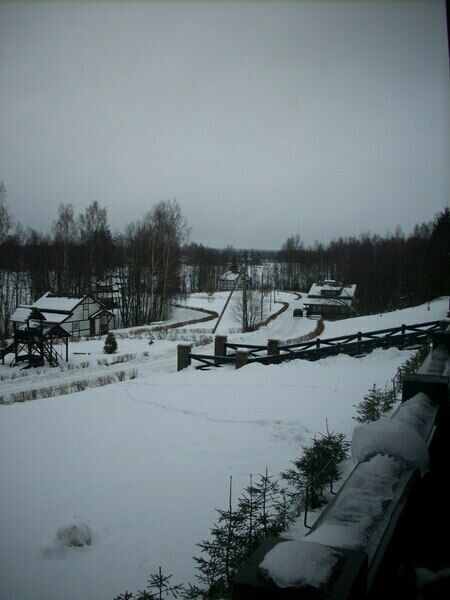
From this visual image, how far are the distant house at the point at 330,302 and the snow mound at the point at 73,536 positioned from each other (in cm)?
4723

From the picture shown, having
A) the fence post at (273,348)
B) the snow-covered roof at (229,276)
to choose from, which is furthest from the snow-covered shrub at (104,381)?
the snow-covered roof at (229,276)

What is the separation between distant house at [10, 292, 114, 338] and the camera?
80.1 feet

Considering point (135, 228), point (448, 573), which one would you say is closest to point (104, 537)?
point (448, 573)

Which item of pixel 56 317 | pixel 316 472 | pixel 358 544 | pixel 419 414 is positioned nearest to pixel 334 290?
pixel 56 317

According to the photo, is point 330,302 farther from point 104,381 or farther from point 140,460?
point 140,460

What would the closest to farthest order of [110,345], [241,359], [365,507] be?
[365,507] < [241,359] < [110,345]

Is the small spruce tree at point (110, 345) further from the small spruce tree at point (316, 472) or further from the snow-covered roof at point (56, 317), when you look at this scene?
the small spruce tree at point (316, 472)

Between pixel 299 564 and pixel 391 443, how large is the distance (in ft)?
4.27

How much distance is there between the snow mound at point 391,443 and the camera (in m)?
2.40

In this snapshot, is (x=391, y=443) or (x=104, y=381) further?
(x=104, y=381)

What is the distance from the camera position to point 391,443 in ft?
8.07

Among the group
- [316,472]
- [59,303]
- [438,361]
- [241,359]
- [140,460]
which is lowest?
[140,460]

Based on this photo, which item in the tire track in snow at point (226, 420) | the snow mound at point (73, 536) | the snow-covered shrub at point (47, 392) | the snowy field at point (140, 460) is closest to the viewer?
the snowy field at point (140, 460)

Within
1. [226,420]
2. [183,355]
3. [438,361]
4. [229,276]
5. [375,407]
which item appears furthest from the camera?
[229,276]
